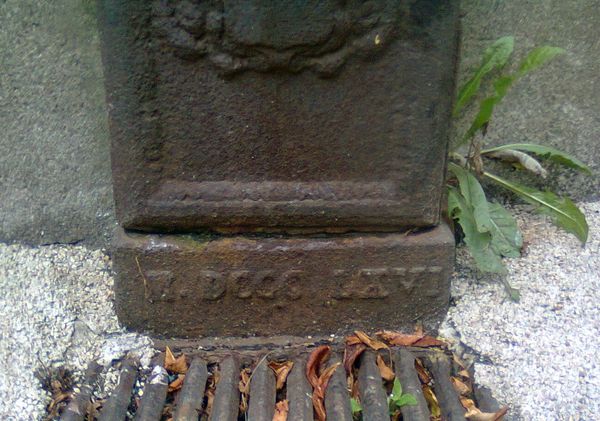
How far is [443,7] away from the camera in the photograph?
113 centimetres

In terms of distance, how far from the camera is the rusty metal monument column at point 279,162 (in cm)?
113

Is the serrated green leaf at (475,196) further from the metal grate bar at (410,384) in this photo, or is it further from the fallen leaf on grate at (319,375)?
the fallen leaf on grate at (319,375)

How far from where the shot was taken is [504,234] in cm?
146

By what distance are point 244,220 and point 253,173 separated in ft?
0.35

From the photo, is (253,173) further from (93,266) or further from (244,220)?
(93,266)

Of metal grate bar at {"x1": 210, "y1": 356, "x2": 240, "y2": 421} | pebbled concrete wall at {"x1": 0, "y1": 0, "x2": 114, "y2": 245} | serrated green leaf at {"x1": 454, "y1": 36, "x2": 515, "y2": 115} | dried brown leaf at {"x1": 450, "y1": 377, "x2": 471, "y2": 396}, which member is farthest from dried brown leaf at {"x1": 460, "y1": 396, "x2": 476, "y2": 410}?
pebbled concrete wall at {"x1": 0, "y1": 0, "x2": 114, "y2": 245}

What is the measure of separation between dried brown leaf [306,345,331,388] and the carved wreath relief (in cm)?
60

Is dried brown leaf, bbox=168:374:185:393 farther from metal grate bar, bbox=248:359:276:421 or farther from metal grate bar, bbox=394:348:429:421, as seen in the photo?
metal grate bar, bbox=394:348:429:421

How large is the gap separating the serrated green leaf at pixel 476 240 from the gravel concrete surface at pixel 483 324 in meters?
0.07

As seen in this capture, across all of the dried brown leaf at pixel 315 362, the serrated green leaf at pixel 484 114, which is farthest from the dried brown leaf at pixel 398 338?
the serrated green leaf at pixel 484 114

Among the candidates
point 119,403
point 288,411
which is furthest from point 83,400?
point 288,411

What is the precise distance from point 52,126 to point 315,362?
0.87m

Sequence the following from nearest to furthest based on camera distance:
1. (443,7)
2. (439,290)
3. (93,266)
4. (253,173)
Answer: (443,7)
(253,173)
(439,290)
(93,266)

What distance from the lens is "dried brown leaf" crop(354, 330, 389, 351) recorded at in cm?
132
